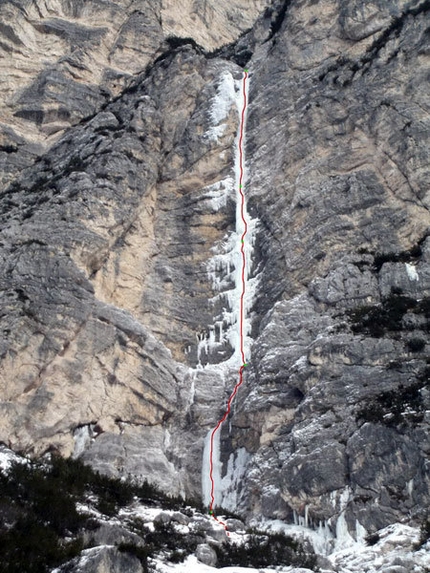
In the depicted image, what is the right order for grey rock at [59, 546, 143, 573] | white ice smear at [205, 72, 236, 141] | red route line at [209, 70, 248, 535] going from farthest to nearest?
white ice smear at [205, 72, 236, 141] < red route line at [209, 70, 248, 535] < grey rock at [59, 546, 143, 573]

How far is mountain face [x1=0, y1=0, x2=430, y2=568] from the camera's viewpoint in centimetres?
2452

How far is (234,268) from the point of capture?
116ft

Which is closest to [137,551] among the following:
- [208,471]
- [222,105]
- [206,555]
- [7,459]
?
[206,555]

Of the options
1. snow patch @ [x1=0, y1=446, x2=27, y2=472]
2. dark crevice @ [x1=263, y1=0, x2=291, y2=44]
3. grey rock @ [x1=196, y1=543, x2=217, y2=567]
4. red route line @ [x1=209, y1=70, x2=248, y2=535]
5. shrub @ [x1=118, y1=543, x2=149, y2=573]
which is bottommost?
grey rock @ [x1=196, y1=543, x2=217, y2=567]

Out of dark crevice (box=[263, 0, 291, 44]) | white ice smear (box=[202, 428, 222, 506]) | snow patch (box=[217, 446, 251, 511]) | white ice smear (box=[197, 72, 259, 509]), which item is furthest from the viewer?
dark crevice (box=[263, 0, 291, 44])

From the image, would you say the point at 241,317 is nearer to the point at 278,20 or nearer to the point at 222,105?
the point at 222,105

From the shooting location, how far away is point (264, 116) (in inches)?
1641

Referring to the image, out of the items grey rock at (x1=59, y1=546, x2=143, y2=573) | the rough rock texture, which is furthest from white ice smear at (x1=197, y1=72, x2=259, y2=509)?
grey rock at (x1=59, y1=546, x2=143, y2=573)

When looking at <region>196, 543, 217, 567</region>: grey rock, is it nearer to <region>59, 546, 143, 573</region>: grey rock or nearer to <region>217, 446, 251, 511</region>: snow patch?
<region>59, 546, 143, 573</region>: grey rock

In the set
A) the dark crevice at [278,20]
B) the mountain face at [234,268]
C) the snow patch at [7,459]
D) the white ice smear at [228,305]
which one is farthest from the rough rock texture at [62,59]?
the snow patch at [7,459]

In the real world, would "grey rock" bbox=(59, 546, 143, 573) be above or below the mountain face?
below

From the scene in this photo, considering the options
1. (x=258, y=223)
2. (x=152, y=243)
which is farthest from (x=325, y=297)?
(x=152, y=243)

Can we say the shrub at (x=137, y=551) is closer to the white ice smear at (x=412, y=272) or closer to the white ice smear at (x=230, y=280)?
the white ice smear at (x=230, y=280)

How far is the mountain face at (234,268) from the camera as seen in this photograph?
24.5 m
